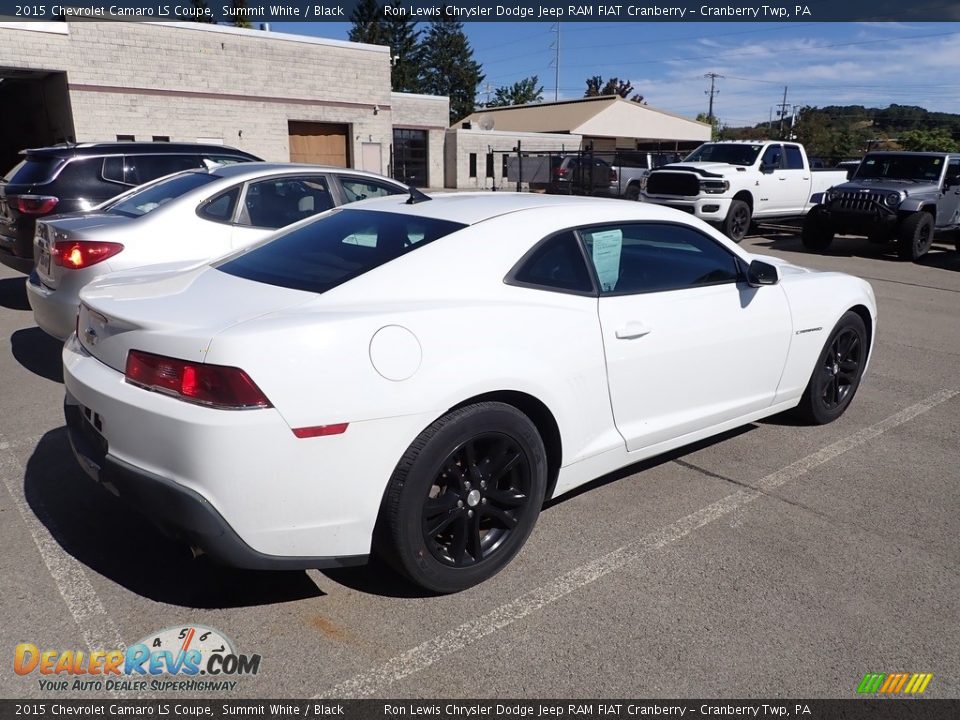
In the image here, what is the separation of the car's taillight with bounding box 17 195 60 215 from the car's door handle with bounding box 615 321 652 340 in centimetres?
650

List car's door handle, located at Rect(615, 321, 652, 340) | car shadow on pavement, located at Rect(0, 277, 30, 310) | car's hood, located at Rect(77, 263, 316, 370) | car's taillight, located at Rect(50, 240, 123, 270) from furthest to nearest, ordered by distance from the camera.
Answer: car shadow on pavement, located at Rect(0, 277, 30, 310) → car's taillight, located at Rect(50, 240, 123, 270) → car's door handle, located at Rect(615, 321, 652, 340) → car's hood, located at Rect(77, 263, 316, 370)

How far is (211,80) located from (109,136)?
384 centimetres

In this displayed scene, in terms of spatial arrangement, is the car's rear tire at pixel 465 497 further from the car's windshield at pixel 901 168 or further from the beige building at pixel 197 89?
the beige building at pixel 197 89

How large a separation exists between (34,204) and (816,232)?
13.2 metres

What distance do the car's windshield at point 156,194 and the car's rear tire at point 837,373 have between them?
4753 millimetres

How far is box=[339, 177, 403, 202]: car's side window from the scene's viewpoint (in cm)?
665

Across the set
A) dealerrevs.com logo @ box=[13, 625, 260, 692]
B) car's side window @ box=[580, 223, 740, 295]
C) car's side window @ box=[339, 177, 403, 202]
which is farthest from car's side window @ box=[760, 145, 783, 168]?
dealerrevs.com logo @ box=[13, 625, 260, 692]

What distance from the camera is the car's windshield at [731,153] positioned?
52.4 ft

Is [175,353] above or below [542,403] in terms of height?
above

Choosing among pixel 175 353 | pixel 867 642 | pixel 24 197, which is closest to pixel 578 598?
pixel 867 642

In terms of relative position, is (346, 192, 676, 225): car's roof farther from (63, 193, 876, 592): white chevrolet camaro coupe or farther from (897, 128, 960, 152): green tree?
(897, 128, 960, 152): green tree

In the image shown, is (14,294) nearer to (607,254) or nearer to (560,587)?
(607,254)

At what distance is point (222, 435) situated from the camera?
2426 mm

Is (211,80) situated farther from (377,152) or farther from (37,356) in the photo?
(37,356)
